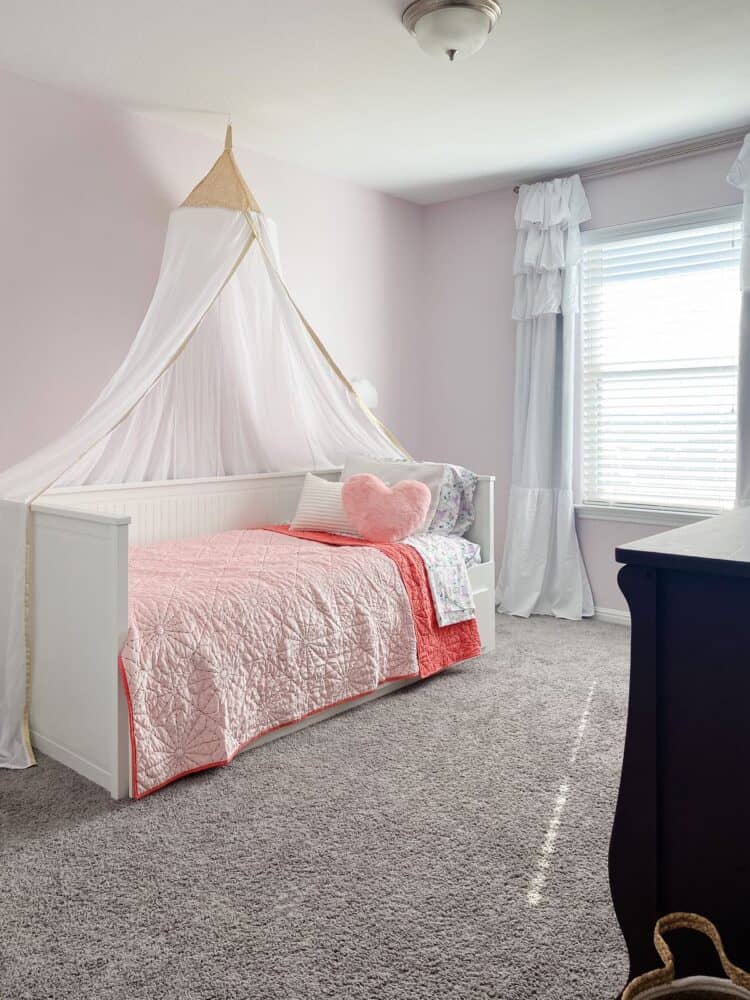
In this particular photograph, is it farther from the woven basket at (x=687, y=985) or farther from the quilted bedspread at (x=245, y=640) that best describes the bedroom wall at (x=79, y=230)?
the woven basket at (x=687, y=985)

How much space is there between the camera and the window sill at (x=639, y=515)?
3.96m

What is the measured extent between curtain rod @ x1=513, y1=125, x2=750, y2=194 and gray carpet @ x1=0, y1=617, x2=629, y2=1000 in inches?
110

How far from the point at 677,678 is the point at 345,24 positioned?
242 cm

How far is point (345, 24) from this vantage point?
262 centimetres

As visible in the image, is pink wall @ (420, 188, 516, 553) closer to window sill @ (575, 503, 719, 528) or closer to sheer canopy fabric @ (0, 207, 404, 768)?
window sill @ (575, 503, 719, 528)

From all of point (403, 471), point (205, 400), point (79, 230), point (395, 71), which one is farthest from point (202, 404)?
point (395, 71)

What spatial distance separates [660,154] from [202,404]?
2614mm

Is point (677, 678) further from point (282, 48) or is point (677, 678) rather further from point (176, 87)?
point (176, 87)

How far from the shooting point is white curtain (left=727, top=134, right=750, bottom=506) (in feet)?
11.8

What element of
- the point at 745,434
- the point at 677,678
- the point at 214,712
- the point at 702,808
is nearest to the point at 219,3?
the point at 214,712

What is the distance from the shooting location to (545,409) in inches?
172

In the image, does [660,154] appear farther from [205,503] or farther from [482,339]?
[205,503]

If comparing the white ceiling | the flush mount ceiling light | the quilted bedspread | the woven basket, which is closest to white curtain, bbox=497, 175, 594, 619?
the white ceiling

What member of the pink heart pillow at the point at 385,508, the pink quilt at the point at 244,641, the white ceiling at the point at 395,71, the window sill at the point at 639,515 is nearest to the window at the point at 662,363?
the window sill at the point at 639,515
